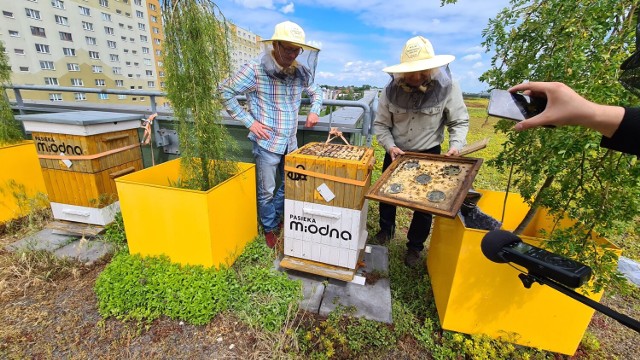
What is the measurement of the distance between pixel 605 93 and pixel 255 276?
3.07 meters

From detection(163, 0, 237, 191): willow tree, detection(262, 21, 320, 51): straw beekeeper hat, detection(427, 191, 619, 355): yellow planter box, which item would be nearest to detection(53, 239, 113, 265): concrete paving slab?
detection(163, 0, 237, 191): willow tree

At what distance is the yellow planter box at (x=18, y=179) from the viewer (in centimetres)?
385

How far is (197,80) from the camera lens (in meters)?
2.55

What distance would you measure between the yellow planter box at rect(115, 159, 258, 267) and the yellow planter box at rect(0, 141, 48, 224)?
2452 mm

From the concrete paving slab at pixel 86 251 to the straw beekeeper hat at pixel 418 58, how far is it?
3.87 metres

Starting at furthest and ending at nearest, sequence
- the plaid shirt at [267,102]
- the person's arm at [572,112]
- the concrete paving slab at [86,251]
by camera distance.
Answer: the concrete paving slab at [86,251] < the plaid shirt at [267,102] < the person's arm at [572,112]

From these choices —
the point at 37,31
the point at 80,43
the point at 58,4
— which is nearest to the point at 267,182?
the point at 37,31

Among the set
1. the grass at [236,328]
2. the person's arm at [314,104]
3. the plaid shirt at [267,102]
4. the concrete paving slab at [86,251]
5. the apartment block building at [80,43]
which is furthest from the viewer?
the apartment block building at [80,43]

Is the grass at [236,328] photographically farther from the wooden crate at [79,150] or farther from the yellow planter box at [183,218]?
the wooden crate at [79,150]

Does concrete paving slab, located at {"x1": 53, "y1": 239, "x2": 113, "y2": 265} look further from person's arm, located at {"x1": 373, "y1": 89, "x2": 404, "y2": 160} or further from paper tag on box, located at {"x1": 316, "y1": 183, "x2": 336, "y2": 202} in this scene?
person's arm, located at {"x1": 373, "y1": 89, "x2": 404, "y2": 160}

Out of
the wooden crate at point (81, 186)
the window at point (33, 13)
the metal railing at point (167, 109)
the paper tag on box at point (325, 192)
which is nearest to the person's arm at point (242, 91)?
the metal railing at point (167, 109)

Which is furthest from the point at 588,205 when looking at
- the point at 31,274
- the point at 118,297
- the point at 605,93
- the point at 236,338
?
the point at 31,274

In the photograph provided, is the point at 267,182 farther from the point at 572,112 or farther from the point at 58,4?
the point at 58,4

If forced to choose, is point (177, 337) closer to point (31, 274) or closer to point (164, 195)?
point (164, 195)
